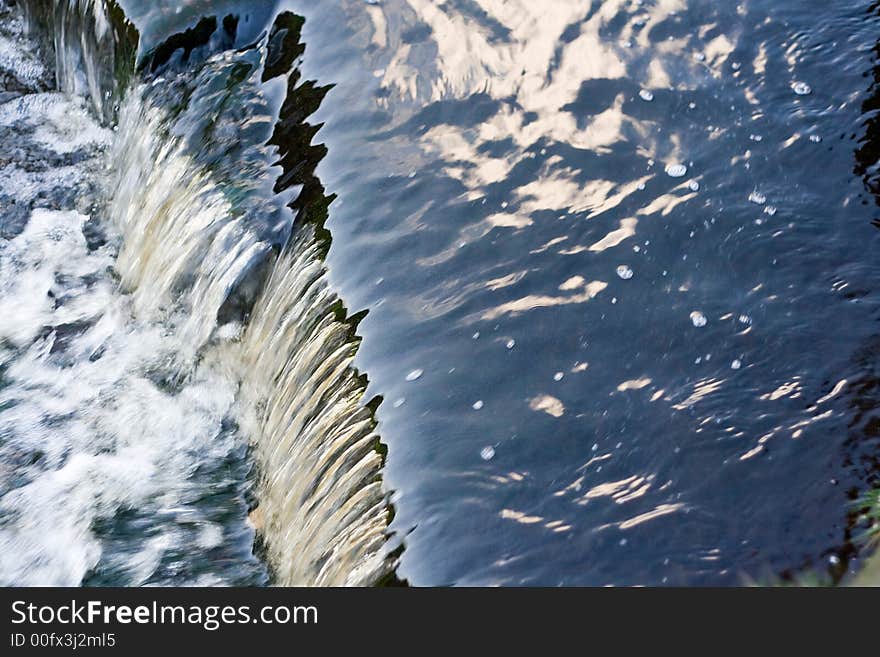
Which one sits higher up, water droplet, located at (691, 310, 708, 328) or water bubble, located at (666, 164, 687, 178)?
water bubble, located at (666, 164, 687, 178)

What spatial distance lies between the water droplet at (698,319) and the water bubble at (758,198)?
0.60 meters

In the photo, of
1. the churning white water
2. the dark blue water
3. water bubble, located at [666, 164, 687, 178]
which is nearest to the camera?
the dark blue water

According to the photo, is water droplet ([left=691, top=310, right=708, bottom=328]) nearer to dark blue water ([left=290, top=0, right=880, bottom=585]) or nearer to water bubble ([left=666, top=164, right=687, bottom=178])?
dark blue water ([left=290, top=0, right=880, bottom=585])

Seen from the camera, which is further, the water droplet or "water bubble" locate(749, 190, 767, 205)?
"water bubble" locate(749, 190, 767, 205)

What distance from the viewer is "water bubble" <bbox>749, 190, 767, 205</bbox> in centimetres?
372

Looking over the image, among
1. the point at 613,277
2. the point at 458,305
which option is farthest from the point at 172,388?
the point at 613,277

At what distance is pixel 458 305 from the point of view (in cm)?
360

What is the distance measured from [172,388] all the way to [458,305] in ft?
5.17

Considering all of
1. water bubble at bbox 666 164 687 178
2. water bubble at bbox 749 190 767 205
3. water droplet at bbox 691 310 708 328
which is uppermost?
water bubble at bbox 666 164 687 178

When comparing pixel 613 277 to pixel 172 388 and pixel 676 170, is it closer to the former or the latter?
pixel 676 170

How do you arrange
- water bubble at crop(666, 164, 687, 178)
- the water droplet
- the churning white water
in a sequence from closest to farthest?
the water droplet
the churning white water
water bubble at crop(666, 164, 687, 178)

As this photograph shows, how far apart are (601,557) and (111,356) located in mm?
2783

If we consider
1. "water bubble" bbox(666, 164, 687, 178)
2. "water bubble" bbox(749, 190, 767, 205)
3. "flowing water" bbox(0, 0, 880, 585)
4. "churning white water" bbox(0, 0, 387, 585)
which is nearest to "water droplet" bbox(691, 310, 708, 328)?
"flowing water" bbox(0, 0, 880, 585)

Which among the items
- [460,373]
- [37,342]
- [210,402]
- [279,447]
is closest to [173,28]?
[37,342]
